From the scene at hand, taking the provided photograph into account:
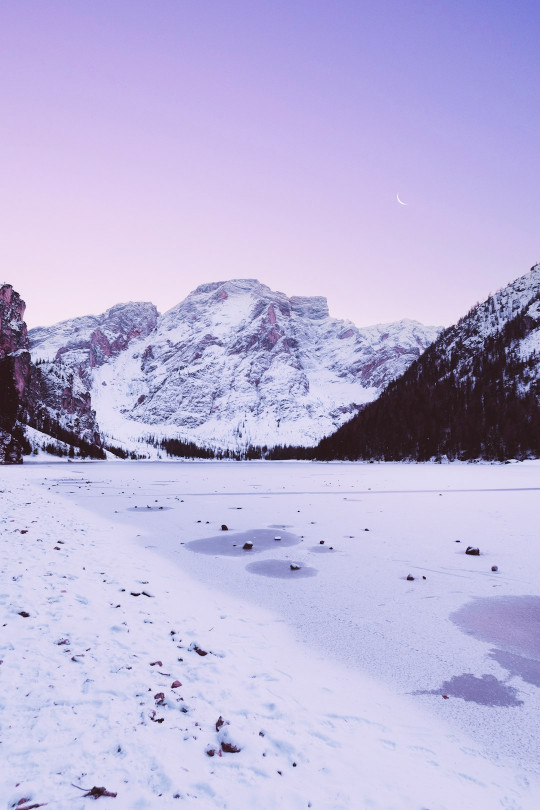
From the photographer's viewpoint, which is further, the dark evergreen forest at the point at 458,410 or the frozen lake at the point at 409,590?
the dark evergreen forest at the point at 458,410

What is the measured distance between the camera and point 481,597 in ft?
28.2

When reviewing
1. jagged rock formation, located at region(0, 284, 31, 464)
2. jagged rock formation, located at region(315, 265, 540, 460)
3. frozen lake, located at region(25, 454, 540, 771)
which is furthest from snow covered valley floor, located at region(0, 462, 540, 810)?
jagged rock formation, located at region(315, 265, 540, 460)

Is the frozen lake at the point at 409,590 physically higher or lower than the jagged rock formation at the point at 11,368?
lower

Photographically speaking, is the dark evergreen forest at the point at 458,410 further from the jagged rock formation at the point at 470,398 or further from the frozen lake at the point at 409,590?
→ the frozen lake at the point at 409,590

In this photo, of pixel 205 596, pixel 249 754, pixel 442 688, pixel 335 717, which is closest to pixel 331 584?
pixel 205 596

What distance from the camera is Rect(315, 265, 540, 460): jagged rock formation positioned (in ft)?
349

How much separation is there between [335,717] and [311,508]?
1938 cm

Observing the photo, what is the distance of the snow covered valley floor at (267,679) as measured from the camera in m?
3.47

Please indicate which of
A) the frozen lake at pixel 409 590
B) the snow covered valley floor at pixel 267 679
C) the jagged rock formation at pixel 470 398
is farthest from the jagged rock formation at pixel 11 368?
the jagged rock formation at pixel 470 398

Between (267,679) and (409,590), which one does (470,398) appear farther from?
(267,679)

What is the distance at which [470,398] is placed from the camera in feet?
413

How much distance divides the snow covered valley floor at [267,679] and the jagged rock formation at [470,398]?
333 feet

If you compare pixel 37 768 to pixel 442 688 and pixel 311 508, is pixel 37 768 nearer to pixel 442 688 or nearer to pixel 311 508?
pixel 442 688

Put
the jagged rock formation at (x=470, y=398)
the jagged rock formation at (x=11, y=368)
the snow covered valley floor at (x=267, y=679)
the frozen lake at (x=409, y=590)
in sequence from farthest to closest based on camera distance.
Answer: the jagged rock formation at (x=470, y=398) → the jagged rock formation at (x=11, y=368) → the frozen lake at (x=409, y=590) → the snow covered valley floor at (x=267, y=679)
